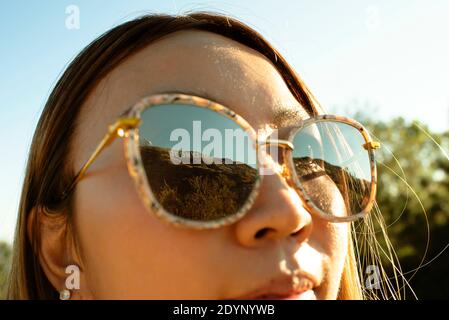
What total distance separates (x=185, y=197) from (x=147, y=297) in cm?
37

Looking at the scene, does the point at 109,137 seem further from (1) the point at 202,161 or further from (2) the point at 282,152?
(2) the point at 282,152

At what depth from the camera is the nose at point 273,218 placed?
1744mm

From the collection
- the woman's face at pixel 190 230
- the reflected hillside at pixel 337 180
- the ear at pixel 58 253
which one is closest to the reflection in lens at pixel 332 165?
the reflected hillside at pixel 337 180

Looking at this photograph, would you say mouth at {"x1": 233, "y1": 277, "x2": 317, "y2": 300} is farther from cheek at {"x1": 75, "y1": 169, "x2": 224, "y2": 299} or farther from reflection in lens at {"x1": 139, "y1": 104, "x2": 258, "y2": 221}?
reflection in lens at {"x1": 139, "y1": 104, "x2": 258, "y2": 221}

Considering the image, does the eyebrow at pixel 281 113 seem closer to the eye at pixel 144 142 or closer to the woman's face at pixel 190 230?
the woman's face at pixel 190 230

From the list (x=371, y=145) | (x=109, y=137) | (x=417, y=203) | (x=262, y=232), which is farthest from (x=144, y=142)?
(x=417, y=203)

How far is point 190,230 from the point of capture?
1.75 meters

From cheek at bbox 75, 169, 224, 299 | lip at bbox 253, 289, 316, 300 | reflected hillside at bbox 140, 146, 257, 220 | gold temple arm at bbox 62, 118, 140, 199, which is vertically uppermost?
gold temple arm at bbox 62, 118, 140, 199

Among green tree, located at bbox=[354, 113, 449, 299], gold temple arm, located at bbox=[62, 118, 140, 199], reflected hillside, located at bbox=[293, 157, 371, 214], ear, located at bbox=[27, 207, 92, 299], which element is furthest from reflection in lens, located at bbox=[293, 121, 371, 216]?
green tree, located at bbox=[354, 113, 449, 299]

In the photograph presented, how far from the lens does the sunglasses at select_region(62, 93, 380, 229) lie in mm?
1734

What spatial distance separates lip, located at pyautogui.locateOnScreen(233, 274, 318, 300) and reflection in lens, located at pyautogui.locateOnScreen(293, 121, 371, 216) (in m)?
0.37

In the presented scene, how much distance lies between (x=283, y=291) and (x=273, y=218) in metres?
0.24

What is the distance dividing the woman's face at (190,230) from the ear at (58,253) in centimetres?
5
